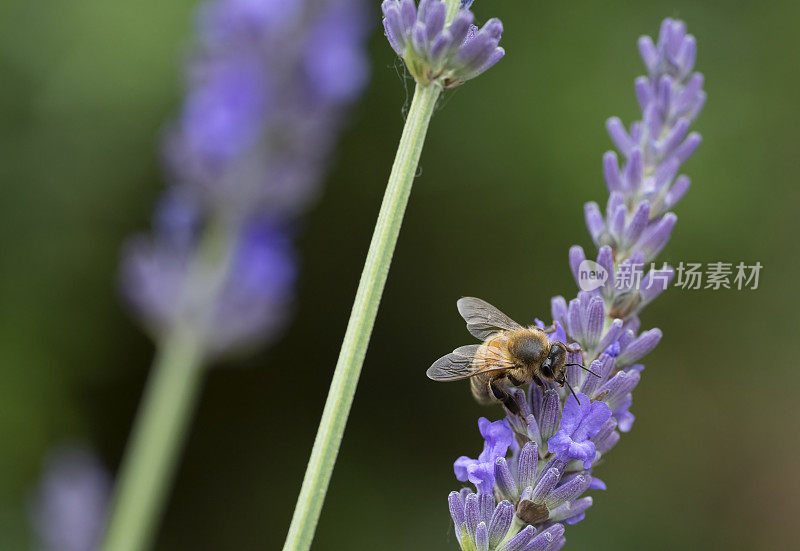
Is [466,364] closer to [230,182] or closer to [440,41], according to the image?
[440,41]

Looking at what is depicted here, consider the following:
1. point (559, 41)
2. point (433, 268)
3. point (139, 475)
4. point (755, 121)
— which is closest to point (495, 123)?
point (559, 41)

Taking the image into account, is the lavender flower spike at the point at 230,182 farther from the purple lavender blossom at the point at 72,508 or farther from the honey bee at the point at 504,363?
the honey bee at the point at 504,363

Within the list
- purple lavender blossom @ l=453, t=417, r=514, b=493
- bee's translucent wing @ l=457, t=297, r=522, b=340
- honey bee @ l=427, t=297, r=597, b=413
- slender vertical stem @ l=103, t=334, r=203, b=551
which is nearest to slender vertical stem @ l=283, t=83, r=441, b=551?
purple lavender blossom @ l=453, t=417, r=514, b=493

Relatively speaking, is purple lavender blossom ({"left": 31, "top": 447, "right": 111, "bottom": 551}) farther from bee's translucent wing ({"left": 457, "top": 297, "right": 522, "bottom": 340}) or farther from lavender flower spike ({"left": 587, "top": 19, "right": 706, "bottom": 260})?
lavender flower spike ({"left": 587, "top": 19, "right": 706, "bottom": 260})

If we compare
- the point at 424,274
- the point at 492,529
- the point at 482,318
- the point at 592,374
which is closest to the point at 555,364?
the point at 592,374

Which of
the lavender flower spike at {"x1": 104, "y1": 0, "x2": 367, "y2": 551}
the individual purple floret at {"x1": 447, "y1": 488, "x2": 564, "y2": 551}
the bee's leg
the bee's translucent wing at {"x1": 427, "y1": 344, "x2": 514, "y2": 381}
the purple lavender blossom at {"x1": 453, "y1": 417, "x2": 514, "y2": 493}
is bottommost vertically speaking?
the individual purple floret at {"x1": 447, "y1": 488, "x2": 564, "y2": 551}

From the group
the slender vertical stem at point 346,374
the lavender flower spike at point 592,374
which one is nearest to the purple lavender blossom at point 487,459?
the lavender flower spike at point 592,374
